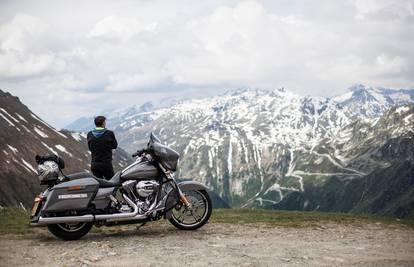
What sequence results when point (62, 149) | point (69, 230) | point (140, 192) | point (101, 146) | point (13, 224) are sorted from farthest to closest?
1. point (62, 149)
2. point (13, 224)
3. point (101, 146)
4. point (140, 192)
5. point (69, 230)

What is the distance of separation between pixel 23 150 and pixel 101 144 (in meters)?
152

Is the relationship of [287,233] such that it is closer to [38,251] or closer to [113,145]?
[113,145]

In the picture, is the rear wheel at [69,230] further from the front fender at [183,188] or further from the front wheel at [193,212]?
the front wheel at [193,212]

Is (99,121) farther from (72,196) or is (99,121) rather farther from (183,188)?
(183,188)

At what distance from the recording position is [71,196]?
45.7 feet

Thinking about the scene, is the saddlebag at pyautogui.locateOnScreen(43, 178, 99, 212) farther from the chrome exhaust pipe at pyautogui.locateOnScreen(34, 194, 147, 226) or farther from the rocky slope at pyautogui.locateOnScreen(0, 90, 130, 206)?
the rocky slope at pyautogui.locateOnScreen(0, 90, 130, 206)

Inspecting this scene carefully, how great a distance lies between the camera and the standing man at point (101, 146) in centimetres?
1544

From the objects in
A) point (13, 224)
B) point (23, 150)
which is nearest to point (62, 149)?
point (23, 150)

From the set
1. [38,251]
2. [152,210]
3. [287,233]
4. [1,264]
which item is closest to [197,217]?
[152,210]

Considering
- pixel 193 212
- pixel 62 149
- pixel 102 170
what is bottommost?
pixel 62 149

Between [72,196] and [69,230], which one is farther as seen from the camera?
[69,230]

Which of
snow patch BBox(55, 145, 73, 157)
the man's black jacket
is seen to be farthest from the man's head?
snow patch BBox(55, 145, 73, 157)

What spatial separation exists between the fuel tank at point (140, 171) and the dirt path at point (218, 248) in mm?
1827

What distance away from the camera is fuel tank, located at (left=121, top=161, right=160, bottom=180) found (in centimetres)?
1446
